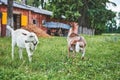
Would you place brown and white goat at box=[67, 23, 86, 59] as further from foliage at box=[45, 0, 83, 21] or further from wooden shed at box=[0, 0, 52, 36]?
foliage at box=[45, 0, 83, 21]

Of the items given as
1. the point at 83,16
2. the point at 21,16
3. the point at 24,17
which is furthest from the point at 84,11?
the point at 21,16

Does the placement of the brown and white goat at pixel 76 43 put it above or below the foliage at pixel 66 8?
below

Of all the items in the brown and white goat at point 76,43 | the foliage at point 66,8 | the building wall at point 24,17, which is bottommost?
the brown and white goat at point 76,43

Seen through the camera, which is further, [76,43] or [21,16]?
[21,16]

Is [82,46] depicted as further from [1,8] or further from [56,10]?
[56,10]

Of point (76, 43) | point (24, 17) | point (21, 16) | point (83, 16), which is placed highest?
point (83, 16)

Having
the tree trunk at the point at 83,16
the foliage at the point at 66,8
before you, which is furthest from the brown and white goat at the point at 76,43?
the tree trunk at the point at 83,16

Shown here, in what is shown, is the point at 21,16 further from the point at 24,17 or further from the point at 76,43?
the point at 76,43

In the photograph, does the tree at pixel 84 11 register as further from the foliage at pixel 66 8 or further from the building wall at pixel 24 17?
the building wall at pixel 24 17

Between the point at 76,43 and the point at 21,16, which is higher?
the point at 21,16

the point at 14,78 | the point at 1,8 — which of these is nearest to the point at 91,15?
the point at 1,8

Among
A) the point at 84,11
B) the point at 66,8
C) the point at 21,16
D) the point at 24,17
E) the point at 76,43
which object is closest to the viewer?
the point at 76,43

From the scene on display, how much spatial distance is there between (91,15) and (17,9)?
53.7 ft

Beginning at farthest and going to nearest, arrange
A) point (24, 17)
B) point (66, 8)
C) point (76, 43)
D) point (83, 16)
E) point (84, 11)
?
point (84, 11) < point (83, 16) < point (66, 8) < point (24, 17) < point (76, 43)
